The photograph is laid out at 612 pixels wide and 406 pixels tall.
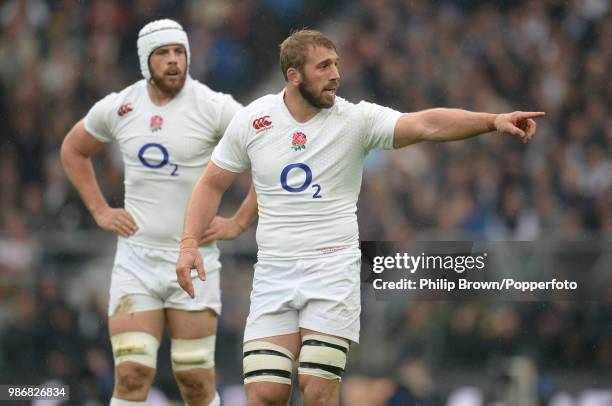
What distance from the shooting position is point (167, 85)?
31.1 ft

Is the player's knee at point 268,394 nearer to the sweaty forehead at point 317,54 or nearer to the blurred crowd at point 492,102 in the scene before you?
the sweaty forehead at point 317,54

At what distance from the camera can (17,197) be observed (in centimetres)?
1759

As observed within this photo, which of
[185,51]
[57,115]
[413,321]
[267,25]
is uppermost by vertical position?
[267,25]

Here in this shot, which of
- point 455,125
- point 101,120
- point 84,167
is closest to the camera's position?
point 455,125

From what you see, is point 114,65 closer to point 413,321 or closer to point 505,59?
point 505,59

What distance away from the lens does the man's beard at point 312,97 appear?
26.6 ft

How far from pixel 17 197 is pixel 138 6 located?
412 centimetres

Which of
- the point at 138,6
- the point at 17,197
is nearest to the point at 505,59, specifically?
the point at 138,6

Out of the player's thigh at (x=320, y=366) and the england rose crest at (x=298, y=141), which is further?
the england rose crest at (x=298, y=141)

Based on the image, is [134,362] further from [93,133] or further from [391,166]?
[391,166]

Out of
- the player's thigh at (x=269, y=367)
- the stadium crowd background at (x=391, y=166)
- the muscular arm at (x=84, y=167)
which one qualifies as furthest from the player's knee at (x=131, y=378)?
the stadium crowd background at (x=391, y=166)

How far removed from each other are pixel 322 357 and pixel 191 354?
1.75 metres

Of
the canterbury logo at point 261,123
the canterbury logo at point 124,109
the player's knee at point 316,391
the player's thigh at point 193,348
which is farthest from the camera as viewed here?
the canterbury logo at point 124,109

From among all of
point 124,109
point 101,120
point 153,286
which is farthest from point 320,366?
point 101,120
